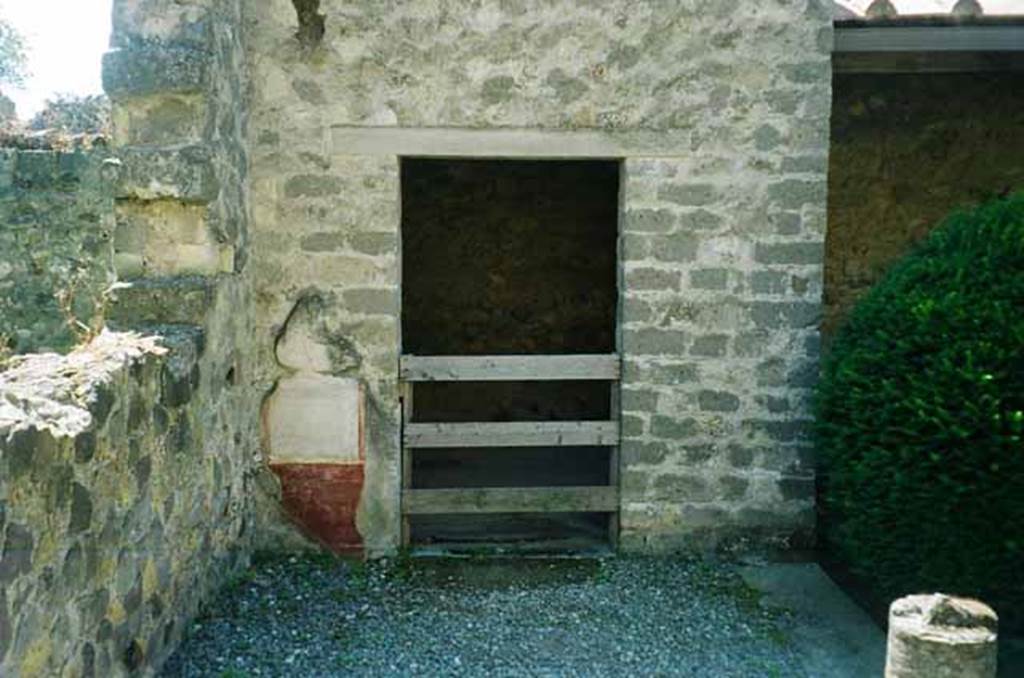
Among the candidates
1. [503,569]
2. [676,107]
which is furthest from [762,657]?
[676,107]

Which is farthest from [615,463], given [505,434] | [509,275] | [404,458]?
[509,275]

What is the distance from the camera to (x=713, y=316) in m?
4.93

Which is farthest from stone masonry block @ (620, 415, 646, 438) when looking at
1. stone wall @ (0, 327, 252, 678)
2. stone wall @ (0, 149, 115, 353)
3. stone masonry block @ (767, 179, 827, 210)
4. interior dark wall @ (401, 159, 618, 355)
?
stone wall @ (0, 149, 115, 353)

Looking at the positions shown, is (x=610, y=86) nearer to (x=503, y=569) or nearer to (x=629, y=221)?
(x=629, y=221)

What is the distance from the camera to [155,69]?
409cm

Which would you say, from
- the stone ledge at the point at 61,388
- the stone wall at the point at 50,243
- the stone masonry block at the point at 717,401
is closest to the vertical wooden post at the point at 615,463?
the stone masonry block at the point at 717,401

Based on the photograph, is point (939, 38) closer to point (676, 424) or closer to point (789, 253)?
point (789, 253)

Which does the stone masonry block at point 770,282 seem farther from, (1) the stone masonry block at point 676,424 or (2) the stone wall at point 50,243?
(2) the stone wall at point 50,243

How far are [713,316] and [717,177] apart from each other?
678mm

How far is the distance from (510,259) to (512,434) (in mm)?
3250

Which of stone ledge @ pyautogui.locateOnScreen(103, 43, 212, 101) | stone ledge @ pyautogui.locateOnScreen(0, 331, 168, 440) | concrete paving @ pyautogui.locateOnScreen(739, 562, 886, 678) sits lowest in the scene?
concrete paving @ pyautogui.locateOnScreen(739, 562, 886, 678)

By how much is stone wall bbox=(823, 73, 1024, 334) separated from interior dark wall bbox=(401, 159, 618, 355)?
2.23m

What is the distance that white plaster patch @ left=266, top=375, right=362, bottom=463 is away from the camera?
16.0 ft

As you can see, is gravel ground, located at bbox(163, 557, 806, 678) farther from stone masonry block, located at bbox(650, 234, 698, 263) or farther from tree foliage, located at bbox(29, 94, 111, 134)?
tree foliage, located at bbox(29, 94, 111, 134)
